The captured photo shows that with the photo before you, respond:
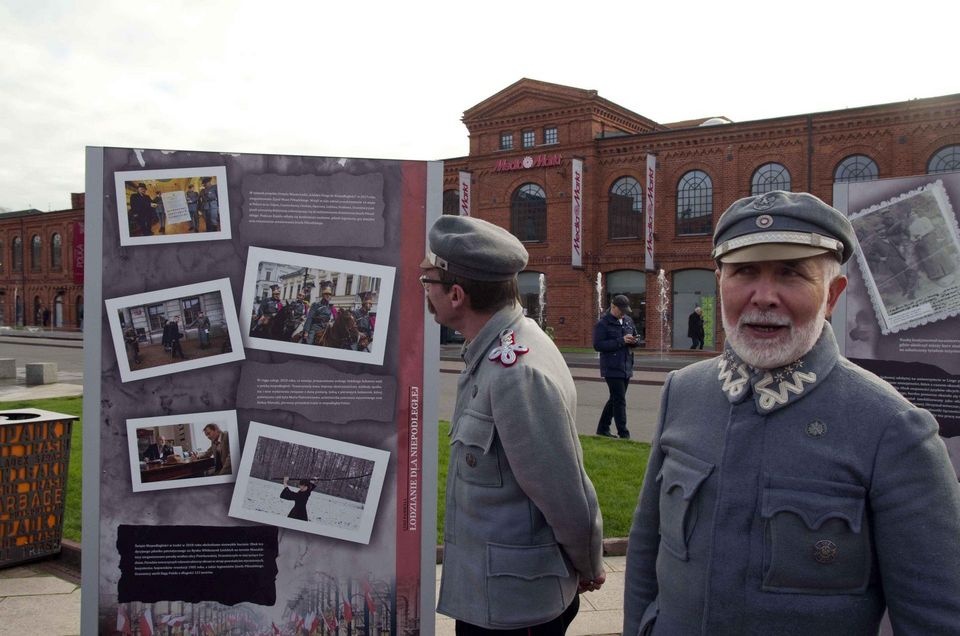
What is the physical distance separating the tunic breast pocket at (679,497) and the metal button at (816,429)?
24 centimetres

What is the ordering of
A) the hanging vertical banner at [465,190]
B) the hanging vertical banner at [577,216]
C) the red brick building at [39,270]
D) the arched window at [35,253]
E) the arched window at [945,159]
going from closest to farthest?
1. the arched window at [945,159]
2. the hanging vertical banner at [577,216]
3. the hanging vertical banner at [465,190]
4. the red brick building at [39,270]
5. the arched window at [35,253]

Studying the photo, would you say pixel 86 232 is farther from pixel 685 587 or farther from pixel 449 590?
pixel 685 587

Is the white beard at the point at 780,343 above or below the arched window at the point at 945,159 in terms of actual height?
below

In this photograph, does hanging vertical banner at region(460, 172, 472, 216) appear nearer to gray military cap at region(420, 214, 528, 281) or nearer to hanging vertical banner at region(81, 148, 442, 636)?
hanging vertical banner at region(81, 148, 442, 636)

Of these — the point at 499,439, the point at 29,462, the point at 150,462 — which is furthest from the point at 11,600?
the point at 499,439

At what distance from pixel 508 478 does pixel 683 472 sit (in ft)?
2.28

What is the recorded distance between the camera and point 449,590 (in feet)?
7.97

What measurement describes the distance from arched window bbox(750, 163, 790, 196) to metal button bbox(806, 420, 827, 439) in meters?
30.6

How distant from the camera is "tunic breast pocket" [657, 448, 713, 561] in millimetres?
1783

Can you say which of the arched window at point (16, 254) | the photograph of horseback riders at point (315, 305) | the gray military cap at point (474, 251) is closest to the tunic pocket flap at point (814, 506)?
the gray military cap at point (474, 251)

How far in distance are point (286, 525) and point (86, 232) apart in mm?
1349

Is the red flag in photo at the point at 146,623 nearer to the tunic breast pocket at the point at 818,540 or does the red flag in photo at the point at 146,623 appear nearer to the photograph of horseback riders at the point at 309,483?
the photograph of horseback riders at the point at 309,483

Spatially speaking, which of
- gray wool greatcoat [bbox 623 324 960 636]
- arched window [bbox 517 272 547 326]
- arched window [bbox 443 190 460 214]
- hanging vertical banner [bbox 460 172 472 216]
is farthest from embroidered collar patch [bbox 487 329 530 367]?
arched window [bbox 443 190 460 214]

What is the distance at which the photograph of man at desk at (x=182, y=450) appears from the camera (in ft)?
9.05
